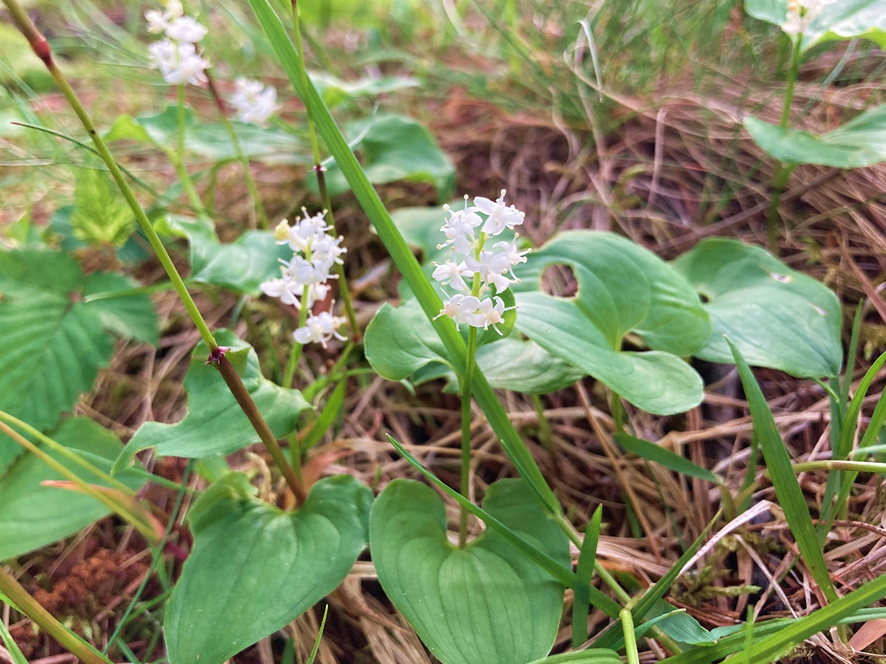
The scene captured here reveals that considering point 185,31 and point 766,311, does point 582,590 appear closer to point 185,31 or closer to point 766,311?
point 766,311

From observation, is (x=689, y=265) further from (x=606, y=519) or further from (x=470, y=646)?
(x=470, y=646)

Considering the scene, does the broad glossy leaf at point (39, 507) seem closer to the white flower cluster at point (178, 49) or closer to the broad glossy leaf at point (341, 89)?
the white flower cluster at point (178, 49)

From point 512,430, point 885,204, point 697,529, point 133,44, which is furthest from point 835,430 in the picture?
point 133,44

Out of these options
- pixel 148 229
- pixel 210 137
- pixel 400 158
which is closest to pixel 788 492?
pixel 148 229

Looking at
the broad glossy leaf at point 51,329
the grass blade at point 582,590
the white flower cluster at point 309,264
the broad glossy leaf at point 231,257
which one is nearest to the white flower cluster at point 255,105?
the broad glossy leaf at point 231,257

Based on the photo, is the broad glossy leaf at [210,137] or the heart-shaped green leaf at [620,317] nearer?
the heart-shaped green leaf at [620,317]

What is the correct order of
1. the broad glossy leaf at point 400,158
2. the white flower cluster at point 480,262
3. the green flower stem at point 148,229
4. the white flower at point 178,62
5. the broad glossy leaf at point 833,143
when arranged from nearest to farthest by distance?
1. the green flower stem at point 148,229
2. the white flower cluster at point 480,262
3. the broad glossy leaf at point 833,143
4. the white flower at point 178,62
5. the broad glossy leaf at point 400,158
